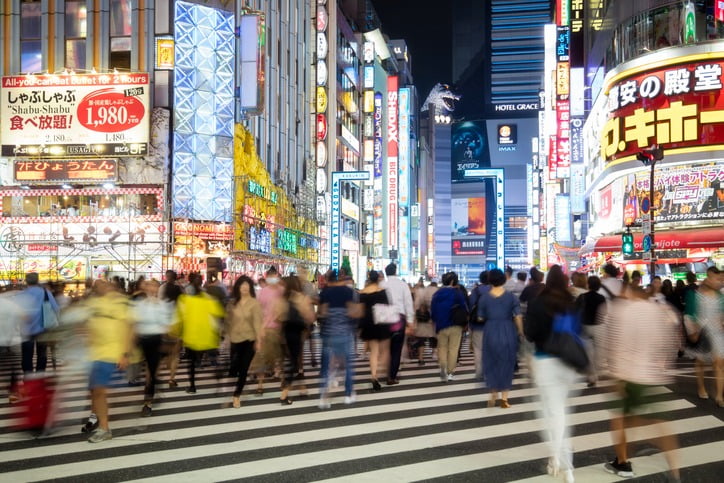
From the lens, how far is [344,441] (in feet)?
28.0

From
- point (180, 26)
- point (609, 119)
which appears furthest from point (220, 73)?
point (609, 119)

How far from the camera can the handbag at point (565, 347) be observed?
6641mm

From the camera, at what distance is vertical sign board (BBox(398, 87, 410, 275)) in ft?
281

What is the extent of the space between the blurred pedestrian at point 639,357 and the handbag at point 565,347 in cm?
23

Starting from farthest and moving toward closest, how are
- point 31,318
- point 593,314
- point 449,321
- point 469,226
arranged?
point 469,226 → point 449,321 → point 593,314 → point 31,318

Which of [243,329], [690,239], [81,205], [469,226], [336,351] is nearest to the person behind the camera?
[243,329]

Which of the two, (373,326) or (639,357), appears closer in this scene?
(639,357)

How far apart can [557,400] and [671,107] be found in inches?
1122

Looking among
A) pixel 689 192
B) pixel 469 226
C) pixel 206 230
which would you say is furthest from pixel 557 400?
pixel 469 226

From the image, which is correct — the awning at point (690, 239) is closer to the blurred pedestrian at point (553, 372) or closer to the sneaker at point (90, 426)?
the blurred pedestrian at point (553, 372)

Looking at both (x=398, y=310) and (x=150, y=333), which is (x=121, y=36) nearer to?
(x=398, y=310)

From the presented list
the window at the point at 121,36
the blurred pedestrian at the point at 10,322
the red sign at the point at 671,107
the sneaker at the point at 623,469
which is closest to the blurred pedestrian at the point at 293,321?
the blurred pedestrian at the point at 10,322

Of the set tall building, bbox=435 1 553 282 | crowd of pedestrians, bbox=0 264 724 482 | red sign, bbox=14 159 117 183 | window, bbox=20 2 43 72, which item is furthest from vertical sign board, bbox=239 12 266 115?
tall building, bbox=435 1 553 282

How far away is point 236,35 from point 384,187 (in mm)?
51980
